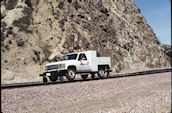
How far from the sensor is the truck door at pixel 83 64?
19.2m

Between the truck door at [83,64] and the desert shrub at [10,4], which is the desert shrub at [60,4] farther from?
the truck door at [83,64]

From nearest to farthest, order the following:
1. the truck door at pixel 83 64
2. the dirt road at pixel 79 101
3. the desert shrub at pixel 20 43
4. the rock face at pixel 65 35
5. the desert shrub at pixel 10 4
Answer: the dirt road at pixel 79 101 < the truck door at pixel 83 64 < the rock face at pixel 65 35 < the desert shrub at pixel 20 43 < the desert shrub at pixel 10 4

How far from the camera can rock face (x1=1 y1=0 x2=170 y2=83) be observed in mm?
32281

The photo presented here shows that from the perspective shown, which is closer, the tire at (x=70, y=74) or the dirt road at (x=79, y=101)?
the dirt road at (x=79, y=101)

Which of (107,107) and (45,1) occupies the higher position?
(45,1)

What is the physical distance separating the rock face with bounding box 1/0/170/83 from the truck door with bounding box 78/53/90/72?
454 inches

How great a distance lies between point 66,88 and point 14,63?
62.4 ft

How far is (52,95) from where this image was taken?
39.3 feet

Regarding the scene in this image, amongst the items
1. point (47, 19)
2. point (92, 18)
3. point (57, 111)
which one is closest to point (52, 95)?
point (57, 111)

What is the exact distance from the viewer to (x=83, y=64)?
19562mm

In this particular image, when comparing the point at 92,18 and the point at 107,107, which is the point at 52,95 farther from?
the point at 92,18

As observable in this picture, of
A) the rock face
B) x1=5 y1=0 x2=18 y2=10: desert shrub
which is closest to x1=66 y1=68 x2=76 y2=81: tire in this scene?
the rock face

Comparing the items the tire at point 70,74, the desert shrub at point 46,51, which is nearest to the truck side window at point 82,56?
the tire at point 70,74

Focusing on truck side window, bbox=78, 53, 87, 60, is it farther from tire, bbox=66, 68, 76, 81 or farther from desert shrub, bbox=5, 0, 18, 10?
desert shrub, bbox=5, 0, 18, 10
